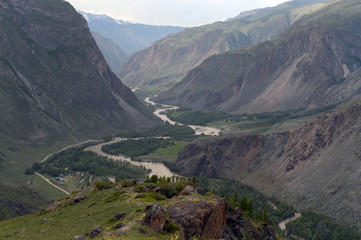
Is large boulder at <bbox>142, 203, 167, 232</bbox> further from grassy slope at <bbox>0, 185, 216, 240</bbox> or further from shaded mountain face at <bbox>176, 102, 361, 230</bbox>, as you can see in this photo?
shaded mountain face at <bbox>176, 102, 361, 230</bbox>

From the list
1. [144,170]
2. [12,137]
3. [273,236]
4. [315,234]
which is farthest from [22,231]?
[12,137]

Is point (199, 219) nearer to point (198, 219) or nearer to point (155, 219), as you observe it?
point (198, 219)

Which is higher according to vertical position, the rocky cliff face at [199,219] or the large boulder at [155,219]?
the large boulder at [155,219]

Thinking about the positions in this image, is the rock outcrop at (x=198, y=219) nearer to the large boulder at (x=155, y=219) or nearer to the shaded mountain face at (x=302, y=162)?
the large boulder at (x=155, y=219)

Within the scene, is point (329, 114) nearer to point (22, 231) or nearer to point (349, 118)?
point (349, 118)

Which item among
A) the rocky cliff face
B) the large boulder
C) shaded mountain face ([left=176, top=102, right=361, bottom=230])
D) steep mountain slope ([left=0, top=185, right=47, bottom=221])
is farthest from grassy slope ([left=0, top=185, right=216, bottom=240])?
shaded mountain face ([left=176, top=102, right=361, bottom=230])

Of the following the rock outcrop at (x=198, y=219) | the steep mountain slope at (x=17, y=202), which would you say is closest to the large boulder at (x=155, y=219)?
the rock outcrop at (x=198, y=219)

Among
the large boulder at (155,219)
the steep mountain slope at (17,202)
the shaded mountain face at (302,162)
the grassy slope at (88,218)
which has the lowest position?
the shaded mountain face at (302,162)

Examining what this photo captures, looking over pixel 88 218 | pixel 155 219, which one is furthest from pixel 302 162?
pixel 155 219

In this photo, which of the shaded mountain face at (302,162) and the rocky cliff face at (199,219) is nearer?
the rocky cliff face at (199,219)

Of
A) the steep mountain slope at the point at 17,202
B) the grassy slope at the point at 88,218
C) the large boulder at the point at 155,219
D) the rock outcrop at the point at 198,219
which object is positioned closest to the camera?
the large boulder at the point at 155,219
